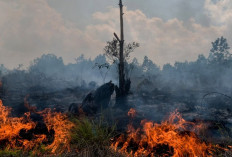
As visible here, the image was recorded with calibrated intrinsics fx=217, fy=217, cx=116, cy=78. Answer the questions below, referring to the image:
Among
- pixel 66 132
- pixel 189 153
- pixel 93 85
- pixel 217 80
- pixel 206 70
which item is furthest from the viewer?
pixel 206 70

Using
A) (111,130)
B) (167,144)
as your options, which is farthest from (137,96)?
(167,144)

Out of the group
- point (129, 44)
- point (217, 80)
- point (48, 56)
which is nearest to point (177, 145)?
point (129, 44)

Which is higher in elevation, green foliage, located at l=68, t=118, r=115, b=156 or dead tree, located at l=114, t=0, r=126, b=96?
dead tree, located at l=114, t=0, r=126, b=96

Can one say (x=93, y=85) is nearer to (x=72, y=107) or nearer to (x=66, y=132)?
(x=72, y=107)

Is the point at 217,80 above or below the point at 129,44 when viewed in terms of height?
below

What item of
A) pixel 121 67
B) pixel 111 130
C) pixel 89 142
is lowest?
pixel 111 130

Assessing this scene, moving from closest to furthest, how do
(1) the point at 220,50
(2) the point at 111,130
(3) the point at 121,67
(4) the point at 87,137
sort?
(4) the point at 87,137 → (2) the point at 111,130 → (3) the point at 121,67 → (1) the point at 220,50

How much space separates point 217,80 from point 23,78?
4621cm

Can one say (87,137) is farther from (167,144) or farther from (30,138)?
(30,138)

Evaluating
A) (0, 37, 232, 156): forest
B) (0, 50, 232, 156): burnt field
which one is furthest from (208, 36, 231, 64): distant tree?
(0, 50, 232, 156): burnt field

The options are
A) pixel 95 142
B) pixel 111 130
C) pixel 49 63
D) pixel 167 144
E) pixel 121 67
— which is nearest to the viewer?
pixel 95 142

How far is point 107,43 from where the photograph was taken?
26562 mm

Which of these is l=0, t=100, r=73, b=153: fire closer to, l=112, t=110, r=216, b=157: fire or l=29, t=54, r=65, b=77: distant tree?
l=112, t=110, r=216, b=157: fire

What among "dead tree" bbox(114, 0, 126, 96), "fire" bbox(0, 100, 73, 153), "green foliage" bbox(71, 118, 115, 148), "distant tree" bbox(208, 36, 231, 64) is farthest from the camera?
"distant tree" bbox(208, 36, 231, 64)
